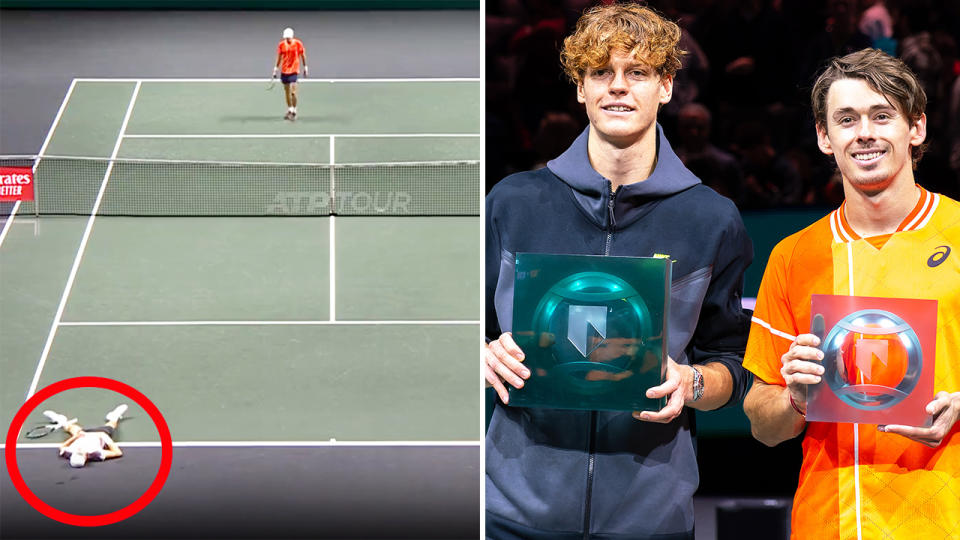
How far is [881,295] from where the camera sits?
8.40 ft

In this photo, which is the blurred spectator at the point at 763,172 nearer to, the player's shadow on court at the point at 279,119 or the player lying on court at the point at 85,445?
the player lying on court at the point at 85,445

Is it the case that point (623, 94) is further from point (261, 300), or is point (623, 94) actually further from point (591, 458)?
point (261, 300)

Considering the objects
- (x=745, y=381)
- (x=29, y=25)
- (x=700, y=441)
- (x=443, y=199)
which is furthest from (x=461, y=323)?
(x=29, y=25)

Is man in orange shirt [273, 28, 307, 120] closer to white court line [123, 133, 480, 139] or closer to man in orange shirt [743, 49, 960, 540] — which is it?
white court line [123, 133, 480, 139]

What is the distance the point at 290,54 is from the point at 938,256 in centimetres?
1046

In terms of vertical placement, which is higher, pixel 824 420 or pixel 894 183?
pixel 894 183

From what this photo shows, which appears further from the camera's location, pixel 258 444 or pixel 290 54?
pixel 290 54

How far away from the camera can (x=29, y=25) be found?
15.3 meters

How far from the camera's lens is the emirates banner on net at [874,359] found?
242cm

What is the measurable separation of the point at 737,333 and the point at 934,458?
475 millimetres

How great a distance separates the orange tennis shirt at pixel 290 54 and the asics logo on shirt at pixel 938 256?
10.0 m

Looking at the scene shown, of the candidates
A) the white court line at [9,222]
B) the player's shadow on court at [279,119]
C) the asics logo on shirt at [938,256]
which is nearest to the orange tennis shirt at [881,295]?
the asics logo on shirt at [938,256]

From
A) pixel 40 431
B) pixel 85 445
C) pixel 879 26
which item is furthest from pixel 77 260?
pixel 879 26

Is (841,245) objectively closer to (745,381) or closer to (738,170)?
(745,381)
